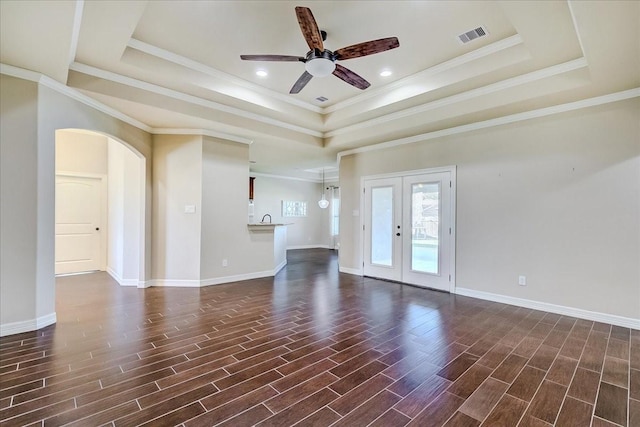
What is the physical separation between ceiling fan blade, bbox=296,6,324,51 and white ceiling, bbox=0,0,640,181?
0.41m

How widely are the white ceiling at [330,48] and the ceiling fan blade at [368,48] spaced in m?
0.42

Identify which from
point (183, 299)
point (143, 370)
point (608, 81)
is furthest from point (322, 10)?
point (183, 299)

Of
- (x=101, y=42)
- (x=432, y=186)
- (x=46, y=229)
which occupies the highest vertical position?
(x=101, y=42)

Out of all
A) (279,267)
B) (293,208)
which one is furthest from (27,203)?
(293,208)

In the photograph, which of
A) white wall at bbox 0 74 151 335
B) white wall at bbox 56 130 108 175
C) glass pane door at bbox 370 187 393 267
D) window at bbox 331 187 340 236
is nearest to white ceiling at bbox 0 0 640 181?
white wall at bbox 0 74 151 335

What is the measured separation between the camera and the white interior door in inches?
243

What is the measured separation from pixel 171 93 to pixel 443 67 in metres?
3.67

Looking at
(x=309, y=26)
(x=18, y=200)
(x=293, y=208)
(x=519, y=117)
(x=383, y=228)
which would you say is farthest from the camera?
(x=293, y=208)

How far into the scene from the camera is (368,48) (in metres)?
2.75

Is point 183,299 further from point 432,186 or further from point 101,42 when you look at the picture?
point 432,186

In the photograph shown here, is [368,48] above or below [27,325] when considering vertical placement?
above

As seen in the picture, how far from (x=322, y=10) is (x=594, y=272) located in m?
4.40

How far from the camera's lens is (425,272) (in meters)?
5.35

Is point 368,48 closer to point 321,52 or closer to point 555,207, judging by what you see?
point 321,52
